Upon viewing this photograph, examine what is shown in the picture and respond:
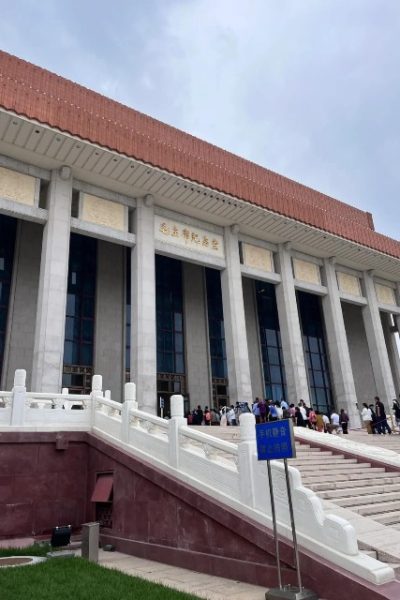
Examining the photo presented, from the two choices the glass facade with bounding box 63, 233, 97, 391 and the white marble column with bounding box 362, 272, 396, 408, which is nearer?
the glass facade with bounding box 63, 233, 97, 391

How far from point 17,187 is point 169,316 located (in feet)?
30.5

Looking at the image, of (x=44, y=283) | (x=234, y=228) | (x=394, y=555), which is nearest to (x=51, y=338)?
(x=44, y=283)

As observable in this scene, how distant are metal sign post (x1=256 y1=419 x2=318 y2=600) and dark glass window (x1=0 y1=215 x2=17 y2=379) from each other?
14.5m

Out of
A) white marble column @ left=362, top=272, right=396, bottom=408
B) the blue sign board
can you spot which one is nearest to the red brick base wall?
the blue sign board

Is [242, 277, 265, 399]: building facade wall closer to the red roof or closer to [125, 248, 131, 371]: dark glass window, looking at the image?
the red roof

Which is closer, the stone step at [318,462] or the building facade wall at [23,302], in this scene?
the stone step at [318,462]

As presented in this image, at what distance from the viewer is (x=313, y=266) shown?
24016 mm

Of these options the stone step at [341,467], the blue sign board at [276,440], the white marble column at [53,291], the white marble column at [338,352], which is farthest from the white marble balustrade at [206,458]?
the white marble column at [338,352]

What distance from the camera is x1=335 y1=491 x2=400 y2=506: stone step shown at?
7547mm

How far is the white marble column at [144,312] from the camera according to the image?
52.7 feet

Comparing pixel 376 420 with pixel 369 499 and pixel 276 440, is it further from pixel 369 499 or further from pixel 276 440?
pixel 276 440

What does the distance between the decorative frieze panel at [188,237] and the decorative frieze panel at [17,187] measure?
4.90m

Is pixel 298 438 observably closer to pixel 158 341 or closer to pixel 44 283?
pixel 44 283

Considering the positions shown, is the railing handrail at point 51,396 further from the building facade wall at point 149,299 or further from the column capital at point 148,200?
the column capital at point 148,200
